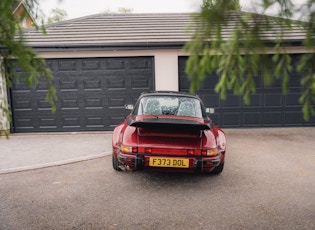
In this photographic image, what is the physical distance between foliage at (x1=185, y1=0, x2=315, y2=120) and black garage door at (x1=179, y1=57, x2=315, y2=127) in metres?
7.49

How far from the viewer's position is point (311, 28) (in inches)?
88.4

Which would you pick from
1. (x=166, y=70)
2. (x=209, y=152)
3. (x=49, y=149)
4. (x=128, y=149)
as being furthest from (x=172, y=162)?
(x=166, y=70)

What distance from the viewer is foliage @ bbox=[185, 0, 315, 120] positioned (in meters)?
2.19

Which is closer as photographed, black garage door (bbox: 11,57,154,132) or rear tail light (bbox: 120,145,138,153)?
rear tail light (bbox: 120,145,138,153)

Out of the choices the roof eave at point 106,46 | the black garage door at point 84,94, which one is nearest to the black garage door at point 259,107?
the roof eave at point 106,46

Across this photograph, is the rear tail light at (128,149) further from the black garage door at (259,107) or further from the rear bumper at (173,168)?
the black garage door at (259,107)

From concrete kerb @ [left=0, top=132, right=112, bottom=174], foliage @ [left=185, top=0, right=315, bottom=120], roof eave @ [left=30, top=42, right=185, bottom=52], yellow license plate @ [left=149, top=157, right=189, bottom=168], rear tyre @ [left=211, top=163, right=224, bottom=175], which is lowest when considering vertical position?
concrete kerb @ [left=0, top=132, right=112, bottom=174]

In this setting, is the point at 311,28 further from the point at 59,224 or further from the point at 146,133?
the point at 59,224

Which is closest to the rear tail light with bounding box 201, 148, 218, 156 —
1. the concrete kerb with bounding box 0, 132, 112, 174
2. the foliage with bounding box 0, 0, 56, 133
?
the foliage with bounding box 0, 0, 56, 133

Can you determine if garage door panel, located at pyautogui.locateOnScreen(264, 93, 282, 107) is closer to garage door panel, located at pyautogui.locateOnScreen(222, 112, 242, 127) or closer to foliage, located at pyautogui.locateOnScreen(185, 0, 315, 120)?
garage door panel, located at pyautogui.locateOnScreen(222, 112, 242, 127)

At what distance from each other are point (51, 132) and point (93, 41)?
353cm

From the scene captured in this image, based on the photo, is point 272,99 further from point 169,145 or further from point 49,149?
point 49,149

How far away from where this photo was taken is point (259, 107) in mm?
9891

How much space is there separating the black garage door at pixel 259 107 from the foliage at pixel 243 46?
7.49 m
